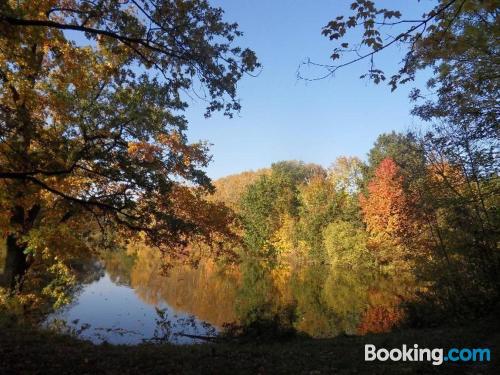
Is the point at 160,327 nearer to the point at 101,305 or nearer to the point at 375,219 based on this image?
the point at 101,305

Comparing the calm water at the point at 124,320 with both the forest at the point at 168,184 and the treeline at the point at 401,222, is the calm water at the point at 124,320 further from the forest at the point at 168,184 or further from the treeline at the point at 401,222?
the treeline at the point at 401,222

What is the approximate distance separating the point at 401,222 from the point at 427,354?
30.1m

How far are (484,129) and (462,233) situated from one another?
Result: 476 cm

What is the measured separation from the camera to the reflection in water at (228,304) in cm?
1669

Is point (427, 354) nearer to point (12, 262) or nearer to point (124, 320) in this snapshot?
point (12, 262)

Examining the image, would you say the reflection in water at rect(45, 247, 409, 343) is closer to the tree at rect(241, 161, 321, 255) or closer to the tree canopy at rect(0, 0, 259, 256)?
the tree canopy at rect(0, 0, 259, 256)

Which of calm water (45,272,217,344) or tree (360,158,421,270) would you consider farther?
tree (360,158,421,270)

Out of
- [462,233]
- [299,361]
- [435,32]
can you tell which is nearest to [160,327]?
[299,361]

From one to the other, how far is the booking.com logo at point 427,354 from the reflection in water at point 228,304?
5.10 meters

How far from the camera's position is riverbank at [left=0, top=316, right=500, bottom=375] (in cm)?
675

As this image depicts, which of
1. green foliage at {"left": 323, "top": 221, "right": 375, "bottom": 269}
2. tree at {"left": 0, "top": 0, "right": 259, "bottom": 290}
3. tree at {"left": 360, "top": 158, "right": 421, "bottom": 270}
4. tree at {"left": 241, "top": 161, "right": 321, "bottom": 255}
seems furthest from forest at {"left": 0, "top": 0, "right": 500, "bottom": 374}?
tree at {"left": 241, "top": 161, "right": 321, "bottom": 255}

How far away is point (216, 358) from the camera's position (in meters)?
8.41

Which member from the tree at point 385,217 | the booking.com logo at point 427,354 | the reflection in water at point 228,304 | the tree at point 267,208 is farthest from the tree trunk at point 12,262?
the tree at point 267,208

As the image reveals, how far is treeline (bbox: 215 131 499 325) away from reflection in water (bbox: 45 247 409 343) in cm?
227
